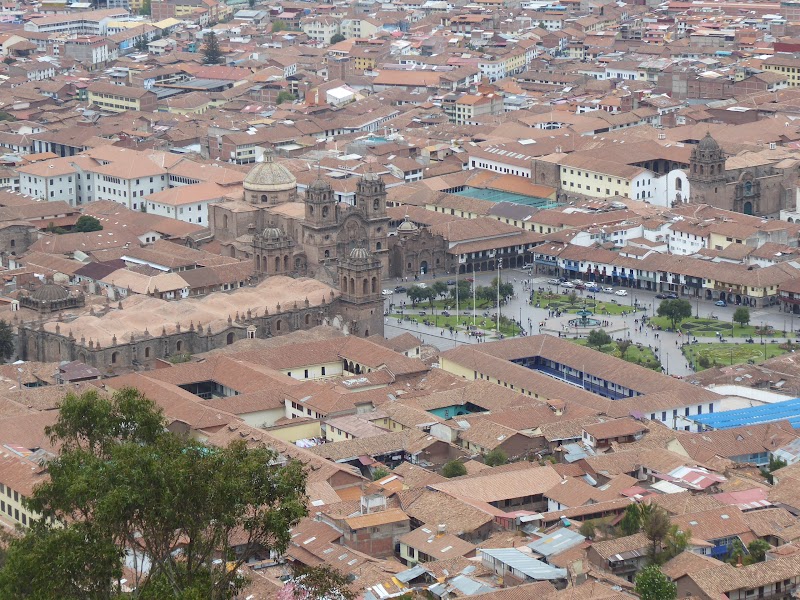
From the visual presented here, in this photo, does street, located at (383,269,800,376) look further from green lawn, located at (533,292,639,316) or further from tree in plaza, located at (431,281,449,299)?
tree in plaza, located at (431,281,449,299)

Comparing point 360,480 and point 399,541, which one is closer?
point 399,541

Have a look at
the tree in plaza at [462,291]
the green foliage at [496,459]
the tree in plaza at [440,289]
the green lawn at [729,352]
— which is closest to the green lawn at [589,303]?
the tree in plaza at [462,291]

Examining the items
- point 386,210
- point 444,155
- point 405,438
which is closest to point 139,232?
point 386,210

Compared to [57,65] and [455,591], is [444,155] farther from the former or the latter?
[455,591]

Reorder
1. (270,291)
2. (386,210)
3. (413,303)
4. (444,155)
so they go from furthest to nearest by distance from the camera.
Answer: (444,155)
(386,210)
(413,303)
(270,291)

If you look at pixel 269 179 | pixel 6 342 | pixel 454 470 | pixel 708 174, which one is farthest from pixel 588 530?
pixel 708 174

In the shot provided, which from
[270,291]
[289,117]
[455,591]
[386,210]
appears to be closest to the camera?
[455,591]

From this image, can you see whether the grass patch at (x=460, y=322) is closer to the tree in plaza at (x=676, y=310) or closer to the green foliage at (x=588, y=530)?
the tree in plaza at (x=676, y=310)
